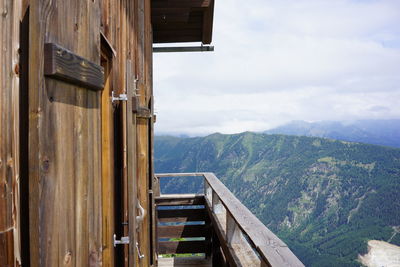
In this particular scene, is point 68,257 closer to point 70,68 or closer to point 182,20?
point 70,68

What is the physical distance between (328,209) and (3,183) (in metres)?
152

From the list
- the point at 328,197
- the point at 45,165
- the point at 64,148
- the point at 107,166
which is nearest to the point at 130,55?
the point at 107,166

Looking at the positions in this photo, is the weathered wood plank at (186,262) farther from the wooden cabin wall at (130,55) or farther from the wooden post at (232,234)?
the wooden post at (232,234)

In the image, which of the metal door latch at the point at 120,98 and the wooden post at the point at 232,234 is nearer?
the metal door latch at the point at 120,98

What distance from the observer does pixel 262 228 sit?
223cm

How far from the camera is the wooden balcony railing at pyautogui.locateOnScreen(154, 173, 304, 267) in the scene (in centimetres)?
187

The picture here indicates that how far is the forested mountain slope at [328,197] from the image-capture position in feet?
364

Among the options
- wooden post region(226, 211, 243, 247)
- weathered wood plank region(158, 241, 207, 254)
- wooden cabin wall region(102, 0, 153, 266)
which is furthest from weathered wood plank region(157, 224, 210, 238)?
wooden post region(226, 211, 243, 247)

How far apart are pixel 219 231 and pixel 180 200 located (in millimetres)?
2778

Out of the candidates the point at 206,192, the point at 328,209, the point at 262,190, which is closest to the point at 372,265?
the point at 328,209

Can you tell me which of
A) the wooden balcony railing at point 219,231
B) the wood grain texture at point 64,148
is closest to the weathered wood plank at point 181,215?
the wooden balcony railing at point 219,231

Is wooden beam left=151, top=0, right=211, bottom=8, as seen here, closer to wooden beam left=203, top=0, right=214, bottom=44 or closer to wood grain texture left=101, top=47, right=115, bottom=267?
wooden beam left=203, top=0, right=214, bottom=44

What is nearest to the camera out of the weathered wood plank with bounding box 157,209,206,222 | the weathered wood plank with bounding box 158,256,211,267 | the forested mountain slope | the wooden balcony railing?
the wooden balcony railing

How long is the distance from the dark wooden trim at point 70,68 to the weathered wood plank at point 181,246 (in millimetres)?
Answer: 5513
